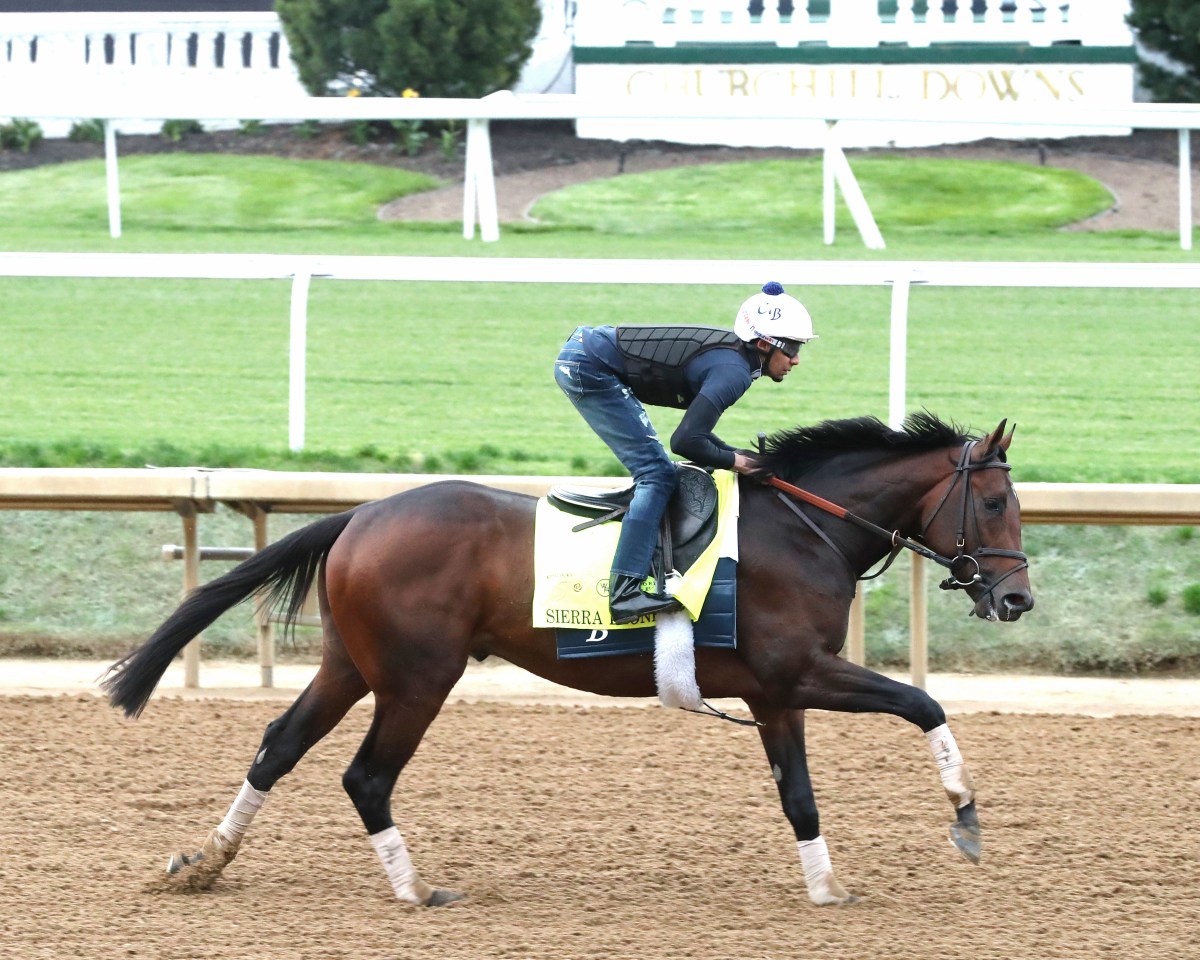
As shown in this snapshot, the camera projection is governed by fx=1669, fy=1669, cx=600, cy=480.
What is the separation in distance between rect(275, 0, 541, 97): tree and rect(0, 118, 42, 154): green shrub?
8.82 feet

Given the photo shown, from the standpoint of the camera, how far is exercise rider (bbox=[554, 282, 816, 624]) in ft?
16.4

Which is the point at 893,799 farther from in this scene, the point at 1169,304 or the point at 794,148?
the point at 794,148

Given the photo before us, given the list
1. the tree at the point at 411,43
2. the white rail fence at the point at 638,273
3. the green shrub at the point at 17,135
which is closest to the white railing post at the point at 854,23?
the tree at the point at 411,43

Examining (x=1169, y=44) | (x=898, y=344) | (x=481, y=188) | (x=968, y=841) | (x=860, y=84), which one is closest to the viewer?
(x=968, y=841)

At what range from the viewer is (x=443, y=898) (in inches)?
196

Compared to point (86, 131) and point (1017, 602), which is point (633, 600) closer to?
point (1017, 602)

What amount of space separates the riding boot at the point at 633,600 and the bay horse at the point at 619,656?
0.64 feet

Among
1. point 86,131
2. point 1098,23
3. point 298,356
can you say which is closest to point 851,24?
point 1098,23

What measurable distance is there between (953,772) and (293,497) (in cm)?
367

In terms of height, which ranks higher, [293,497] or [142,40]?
[142,40]

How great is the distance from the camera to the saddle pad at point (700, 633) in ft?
16.6

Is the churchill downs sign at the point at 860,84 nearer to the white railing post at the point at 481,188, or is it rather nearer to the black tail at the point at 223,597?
the white railing post at the point at 481,188

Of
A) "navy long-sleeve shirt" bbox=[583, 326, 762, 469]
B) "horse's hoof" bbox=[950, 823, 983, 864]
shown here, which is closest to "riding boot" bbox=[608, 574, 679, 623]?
"navy long-sleeve shirt" bbox=[583, 326, 762, 469]

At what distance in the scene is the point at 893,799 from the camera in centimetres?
600
